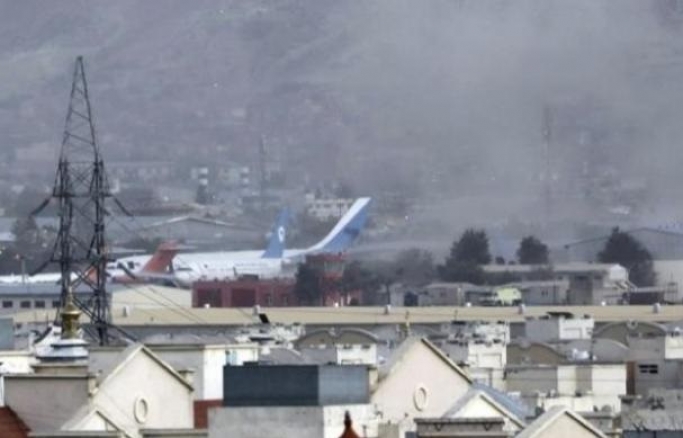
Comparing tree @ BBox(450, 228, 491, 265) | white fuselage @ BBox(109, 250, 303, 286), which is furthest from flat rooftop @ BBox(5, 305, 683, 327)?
white fuselage @ BBox(109, 250, 303, 286)

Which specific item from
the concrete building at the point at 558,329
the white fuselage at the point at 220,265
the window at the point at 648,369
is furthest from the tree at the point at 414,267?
the window at the point at 648,369

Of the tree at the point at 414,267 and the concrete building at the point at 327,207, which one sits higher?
the concrete building at the point at 327,207

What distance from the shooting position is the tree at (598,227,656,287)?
99.6 m

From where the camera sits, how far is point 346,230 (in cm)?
12850

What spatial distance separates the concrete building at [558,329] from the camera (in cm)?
5672

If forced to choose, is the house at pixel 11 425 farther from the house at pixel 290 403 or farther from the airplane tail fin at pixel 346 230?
the airplane tail fin at pixel 346 230

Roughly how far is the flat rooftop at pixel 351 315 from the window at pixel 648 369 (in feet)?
55.1

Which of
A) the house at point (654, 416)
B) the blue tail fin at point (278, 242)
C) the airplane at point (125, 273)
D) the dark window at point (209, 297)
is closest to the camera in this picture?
the house at point (654, 416)

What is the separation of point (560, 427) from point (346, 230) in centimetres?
10852

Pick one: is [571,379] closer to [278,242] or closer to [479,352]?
[479,352]

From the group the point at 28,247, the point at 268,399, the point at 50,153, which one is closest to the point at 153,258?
the point at 28,247

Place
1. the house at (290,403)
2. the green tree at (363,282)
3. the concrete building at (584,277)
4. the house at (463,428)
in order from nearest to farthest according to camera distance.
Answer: the house at (463,428)
the house at (290,403)
the concrete building at (584,277)
the green tree at (363,282)

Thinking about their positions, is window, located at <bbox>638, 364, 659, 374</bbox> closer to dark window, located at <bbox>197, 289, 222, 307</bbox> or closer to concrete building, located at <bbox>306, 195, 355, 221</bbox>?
dark window, located at <bbox>197, 289, 222, 307</bbox>

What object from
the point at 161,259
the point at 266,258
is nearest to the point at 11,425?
the point at 161,259
